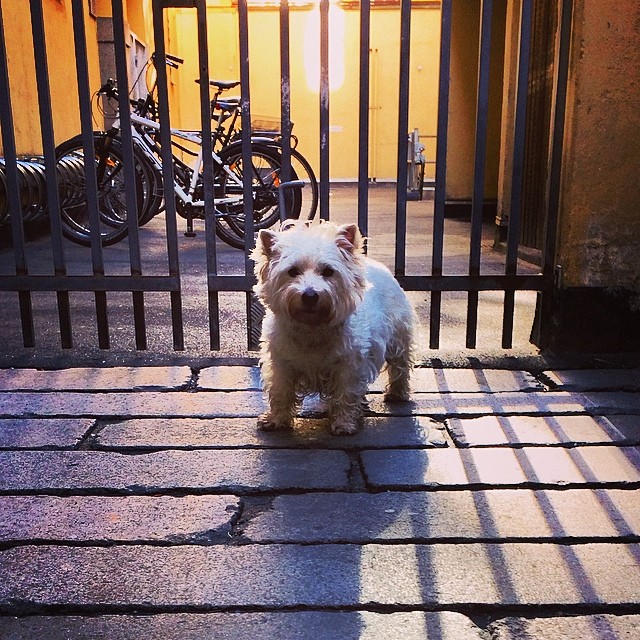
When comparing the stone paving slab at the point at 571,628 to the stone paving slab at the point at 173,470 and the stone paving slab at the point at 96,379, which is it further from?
the stone paving slab at the point at 96,379

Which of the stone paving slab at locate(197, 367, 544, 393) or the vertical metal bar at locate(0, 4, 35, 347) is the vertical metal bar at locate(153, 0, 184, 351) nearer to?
the stone paving slab at locate(197, 367, 544, 393)

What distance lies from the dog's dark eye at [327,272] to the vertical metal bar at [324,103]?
0.74 m

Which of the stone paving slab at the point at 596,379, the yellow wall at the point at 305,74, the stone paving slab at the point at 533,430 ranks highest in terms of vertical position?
the yellow wall at the point at 305,74

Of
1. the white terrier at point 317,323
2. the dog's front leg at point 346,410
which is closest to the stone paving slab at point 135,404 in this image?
the white terrier at point 317,323

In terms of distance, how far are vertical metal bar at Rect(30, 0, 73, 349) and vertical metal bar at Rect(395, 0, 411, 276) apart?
1.53 metres

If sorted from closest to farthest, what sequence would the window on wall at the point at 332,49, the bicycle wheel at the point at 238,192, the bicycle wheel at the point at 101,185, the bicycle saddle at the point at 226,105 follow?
1. the bicycle wheel at the point at 101,185
2. the bicycle wheel at the point at 238,192
3. the bicycle saddle at the point at 226,105
4. the window on wall at the point at 332,49

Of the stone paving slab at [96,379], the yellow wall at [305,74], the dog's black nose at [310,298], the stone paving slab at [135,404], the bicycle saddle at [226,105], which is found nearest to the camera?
the dog's black nose at [310,298]

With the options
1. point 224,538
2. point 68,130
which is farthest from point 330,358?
point 68,130

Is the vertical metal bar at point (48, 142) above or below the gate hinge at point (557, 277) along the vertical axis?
above

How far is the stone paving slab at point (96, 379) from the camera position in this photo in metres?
2.88

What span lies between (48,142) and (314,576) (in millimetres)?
2354

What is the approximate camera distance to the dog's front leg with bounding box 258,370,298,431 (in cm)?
248

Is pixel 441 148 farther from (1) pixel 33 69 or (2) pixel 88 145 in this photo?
(1) pixel 33 69

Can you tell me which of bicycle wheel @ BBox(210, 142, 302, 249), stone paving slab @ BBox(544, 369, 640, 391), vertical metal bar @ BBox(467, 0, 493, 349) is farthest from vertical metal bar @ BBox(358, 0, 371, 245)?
bicycle wheel @ BBox(210, 142, 302, 249)
